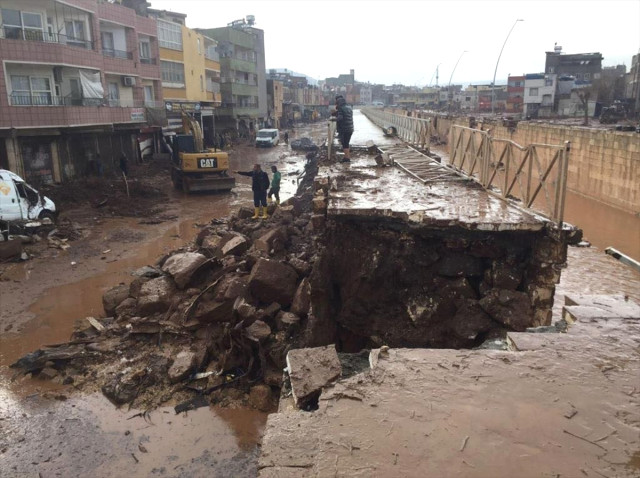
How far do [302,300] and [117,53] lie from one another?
22.1 metres

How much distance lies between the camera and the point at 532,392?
11.9 ft

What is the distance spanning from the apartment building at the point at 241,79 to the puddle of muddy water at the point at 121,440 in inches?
1492

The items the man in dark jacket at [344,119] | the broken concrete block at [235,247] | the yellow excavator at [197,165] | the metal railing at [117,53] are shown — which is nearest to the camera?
the broken concrete block at [235,247]

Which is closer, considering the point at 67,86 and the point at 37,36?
the point at 37,36

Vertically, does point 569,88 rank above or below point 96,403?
above

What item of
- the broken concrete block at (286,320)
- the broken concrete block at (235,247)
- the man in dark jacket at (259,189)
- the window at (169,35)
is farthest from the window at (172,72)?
the broken concrete block at (286,320)

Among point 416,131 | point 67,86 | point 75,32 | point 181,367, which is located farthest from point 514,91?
point 181,367

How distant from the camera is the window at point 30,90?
1839 centimetres

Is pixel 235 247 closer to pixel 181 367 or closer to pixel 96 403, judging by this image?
pixel 181 367

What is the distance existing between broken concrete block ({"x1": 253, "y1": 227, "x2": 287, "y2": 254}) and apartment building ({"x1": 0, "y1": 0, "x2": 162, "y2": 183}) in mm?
12609

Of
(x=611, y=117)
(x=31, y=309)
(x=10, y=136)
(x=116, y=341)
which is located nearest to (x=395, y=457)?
(x=116, y=341)

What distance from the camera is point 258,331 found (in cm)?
779

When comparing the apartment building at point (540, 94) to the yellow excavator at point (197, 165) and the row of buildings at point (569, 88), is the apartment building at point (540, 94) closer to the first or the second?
the row of buildings at point (569, 88)

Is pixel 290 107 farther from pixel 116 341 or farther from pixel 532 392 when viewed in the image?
pixel 532 392
